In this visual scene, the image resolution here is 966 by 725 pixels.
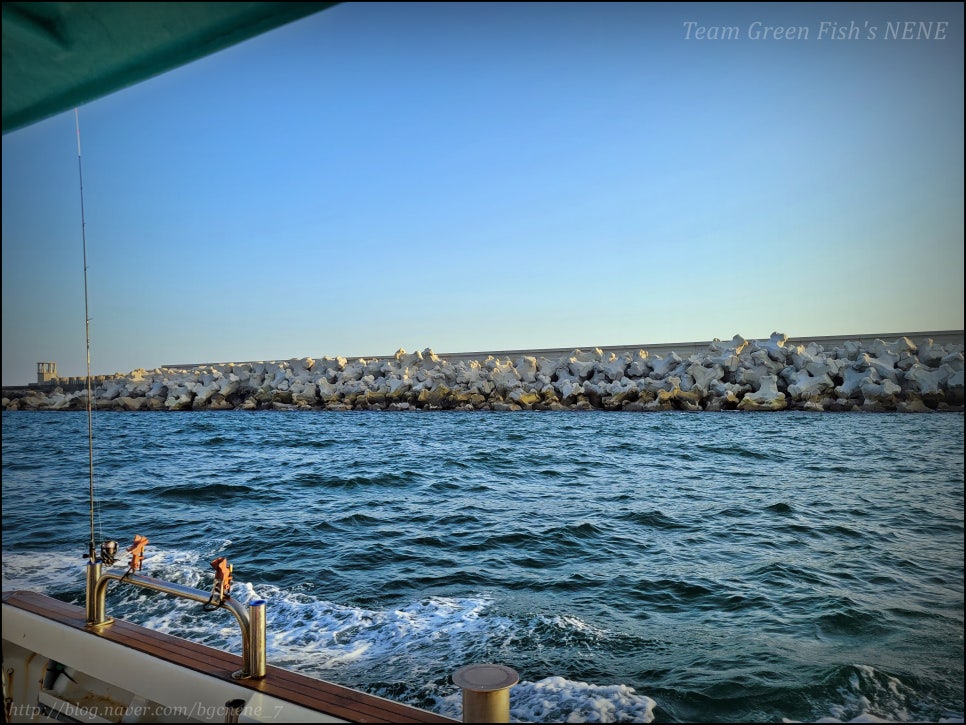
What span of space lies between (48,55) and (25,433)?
804 inches

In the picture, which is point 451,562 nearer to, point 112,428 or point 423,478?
point 423,478

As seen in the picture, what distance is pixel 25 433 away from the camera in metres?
17.3

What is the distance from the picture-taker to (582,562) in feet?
14.8

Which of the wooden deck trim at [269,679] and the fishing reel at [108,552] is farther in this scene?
the fishing reel at [108,552]

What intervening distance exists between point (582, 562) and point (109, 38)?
167 inches

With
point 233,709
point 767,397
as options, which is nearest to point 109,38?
point 233,709

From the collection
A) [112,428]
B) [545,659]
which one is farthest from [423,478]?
[112,428]

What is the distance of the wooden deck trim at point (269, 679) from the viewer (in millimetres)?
1635

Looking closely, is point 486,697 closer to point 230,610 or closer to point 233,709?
point 233,709

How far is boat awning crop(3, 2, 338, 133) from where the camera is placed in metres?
1.12

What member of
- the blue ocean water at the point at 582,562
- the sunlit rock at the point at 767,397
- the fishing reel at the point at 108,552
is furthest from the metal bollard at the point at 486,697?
the sunlit rock at the point at 767,397

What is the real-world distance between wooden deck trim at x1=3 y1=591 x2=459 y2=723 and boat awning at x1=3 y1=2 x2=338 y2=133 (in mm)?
1638

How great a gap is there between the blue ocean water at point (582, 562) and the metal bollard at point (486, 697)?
113cm

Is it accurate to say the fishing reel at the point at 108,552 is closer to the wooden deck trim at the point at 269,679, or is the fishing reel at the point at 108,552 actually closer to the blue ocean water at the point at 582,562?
the wooden deck trim at the point at 269,679
